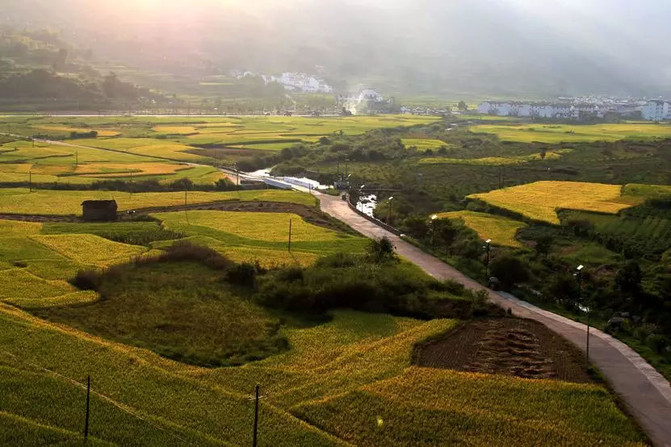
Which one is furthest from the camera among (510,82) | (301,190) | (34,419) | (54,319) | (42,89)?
(510,82)

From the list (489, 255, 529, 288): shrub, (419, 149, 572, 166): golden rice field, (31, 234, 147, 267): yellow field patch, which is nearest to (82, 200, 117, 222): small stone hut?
(31, 234, 147, 267): yellow field patch

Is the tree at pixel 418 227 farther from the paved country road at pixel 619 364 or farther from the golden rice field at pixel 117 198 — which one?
the golden rice field at pixel 117 198

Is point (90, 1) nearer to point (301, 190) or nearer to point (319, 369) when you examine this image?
point (301, 190)

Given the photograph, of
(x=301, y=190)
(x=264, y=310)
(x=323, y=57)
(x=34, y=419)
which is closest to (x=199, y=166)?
(x=301, y=190)

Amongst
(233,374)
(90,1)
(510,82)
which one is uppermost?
(90,1)

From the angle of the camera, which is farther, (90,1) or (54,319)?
(90,1)

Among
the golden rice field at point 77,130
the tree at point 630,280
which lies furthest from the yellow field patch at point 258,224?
the golden rice field at point 77,130
